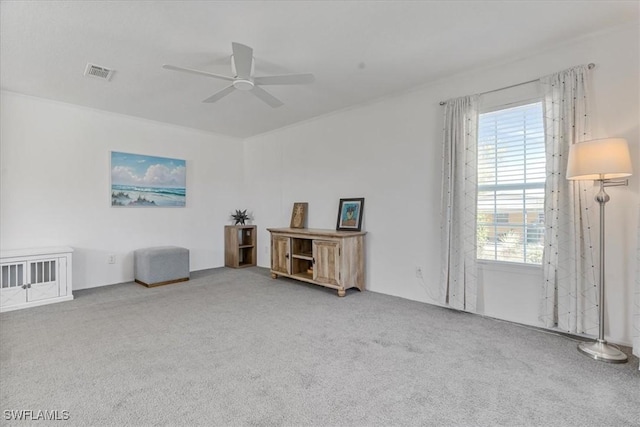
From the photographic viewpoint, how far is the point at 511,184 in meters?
3.09

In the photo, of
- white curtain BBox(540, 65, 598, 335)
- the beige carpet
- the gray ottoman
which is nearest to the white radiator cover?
the beige carpet

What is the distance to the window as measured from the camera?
→ 294 cm

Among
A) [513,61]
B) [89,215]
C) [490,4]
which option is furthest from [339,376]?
[89,215]

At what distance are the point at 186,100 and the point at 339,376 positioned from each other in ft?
12.5

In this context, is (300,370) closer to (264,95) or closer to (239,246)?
(264,95)

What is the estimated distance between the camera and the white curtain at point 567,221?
2.60 meters

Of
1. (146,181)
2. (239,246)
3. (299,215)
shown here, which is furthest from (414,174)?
(146,181)

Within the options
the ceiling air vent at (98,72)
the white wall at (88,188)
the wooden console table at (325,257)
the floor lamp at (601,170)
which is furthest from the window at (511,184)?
the white wall at (88,188)

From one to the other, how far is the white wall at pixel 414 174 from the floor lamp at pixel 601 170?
0.96 feet

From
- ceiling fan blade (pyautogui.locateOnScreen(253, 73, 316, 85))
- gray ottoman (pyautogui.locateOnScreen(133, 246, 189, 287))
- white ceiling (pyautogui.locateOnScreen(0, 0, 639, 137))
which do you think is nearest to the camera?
white ceiling (pyautogui.locateOnScreen(0, 0, 639, 137))

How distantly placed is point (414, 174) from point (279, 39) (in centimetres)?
216

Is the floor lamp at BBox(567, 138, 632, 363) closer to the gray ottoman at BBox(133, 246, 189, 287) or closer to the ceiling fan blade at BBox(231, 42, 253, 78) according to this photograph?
the ceiling fan blade at BBox(231, 42, 253, 78)

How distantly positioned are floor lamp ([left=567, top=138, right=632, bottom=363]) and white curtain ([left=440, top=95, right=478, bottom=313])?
3.09 ft

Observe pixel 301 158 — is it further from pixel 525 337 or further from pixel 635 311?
pixel 635 311
